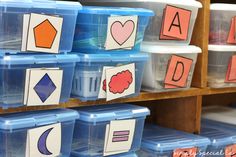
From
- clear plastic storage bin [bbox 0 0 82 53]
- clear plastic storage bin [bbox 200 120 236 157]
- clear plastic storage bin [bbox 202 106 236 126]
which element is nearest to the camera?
clear plastic storage bin [bbox 0 0 82 53]

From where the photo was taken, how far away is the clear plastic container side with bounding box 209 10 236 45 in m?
1.55

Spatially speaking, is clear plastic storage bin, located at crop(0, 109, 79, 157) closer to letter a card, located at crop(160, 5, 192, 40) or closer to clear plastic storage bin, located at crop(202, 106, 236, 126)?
letter a card, located at crop(160, 5, 192, 40)

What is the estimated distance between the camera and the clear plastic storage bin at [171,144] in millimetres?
1425

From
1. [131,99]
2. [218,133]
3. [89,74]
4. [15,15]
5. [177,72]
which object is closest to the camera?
[15,15]

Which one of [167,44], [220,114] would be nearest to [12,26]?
[167,44]

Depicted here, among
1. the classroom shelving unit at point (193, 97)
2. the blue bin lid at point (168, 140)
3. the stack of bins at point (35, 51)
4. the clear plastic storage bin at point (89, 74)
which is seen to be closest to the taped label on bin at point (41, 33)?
the stack of bins at point (35, 51)

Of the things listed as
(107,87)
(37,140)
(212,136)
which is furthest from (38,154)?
(212,136)

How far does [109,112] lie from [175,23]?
0.39m

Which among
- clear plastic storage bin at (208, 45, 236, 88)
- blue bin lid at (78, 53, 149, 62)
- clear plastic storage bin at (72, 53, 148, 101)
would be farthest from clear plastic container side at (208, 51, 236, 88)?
clear plastic storage bin at (72, 53, 148, 101)

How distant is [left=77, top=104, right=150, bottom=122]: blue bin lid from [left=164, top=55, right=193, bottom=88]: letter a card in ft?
0.50

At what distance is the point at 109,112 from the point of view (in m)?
1.26

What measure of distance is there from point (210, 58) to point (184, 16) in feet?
0.78

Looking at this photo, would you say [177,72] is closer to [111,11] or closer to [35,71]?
[111,11]

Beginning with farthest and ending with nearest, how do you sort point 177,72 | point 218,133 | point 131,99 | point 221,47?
point 218,133, point 221,47, point 177,72, point 131,99
